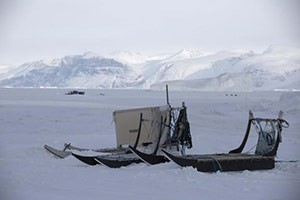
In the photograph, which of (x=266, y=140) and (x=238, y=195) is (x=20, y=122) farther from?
(x=238, y=195)

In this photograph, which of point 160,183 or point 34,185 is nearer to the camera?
point 34,185

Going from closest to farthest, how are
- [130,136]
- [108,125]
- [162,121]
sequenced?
[162,121] < [130,136] < [108,125]

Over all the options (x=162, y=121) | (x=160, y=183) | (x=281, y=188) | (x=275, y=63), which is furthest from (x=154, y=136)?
(x=275, y=63)

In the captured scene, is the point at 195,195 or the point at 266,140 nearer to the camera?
the point at 195,195

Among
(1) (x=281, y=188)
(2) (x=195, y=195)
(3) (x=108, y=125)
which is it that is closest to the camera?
(2) (x=195, y=195)

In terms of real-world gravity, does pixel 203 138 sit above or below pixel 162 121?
below

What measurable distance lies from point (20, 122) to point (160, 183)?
12286 millimetres

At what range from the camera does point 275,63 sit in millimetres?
191250

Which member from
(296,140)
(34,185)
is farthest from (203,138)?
(34,185)

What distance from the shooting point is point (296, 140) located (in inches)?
558

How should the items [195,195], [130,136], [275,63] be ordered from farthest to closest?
[275,63]
[130,136]
[195,195]

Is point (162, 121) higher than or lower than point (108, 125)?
higher

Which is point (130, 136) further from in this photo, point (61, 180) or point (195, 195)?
point (195, 195)

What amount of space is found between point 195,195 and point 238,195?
1.99ft
